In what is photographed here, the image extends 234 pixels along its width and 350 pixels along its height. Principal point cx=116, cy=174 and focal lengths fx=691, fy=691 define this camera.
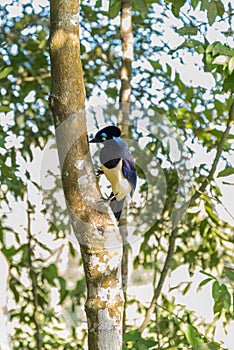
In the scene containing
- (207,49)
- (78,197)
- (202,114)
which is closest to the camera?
(78,197)

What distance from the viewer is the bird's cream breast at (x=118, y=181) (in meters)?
1.08

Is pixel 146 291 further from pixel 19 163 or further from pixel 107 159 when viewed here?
pixel 107 159

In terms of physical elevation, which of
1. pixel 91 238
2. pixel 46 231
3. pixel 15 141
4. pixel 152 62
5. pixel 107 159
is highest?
pixel 152 62

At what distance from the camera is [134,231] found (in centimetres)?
178

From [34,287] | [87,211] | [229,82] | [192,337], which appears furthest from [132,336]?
[87,211]

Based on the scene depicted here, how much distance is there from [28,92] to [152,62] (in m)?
0.38

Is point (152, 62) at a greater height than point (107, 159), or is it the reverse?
point (152, 62)

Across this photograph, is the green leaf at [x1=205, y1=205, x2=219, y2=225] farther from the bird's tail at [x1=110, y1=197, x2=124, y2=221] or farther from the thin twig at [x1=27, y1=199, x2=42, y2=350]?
the bird's tail at [x1=110, y1=197, x2=124, y2=221]

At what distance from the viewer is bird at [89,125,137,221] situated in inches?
42.4

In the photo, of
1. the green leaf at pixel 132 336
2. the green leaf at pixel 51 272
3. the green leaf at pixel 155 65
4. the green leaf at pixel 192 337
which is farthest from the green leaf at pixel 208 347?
the green leaf at pixel 155 65

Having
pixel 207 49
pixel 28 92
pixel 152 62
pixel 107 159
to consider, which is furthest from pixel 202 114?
pixel 107 159

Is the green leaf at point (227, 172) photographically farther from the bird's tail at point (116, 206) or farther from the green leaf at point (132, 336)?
the bird's tail at point (116, 206)

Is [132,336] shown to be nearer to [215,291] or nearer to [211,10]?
[215,291]

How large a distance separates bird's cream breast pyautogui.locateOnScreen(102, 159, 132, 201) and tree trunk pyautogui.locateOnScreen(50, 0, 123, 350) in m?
0.04
